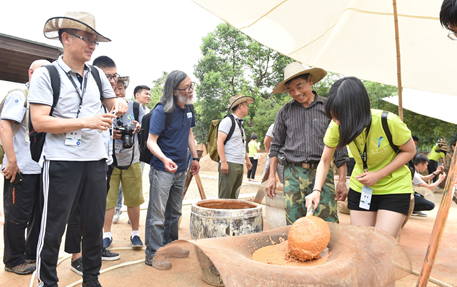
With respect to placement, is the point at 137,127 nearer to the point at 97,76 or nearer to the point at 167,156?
the point at 167,156

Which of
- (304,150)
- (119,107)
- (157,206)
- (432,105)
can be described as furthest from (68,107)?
(432,105)

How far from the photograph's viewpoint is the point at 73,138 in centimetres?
226

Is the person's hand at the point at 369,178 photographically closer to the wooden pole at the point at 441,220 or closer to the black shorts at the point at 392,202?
the black shorts at the point at 392,202

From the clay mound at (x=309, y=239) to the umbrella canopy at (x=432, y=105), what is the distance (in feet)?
24.5

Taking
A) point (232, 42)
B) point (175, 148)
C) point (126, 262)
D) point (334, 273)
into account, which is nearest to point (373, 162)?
point (334, 273)

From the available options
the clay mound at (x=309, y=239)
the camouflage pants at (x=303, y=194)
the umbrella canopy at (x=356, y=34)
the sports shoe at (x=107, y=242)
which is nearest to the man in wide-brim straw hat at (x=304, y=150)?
the camouflage pants at (x=303, y=194)

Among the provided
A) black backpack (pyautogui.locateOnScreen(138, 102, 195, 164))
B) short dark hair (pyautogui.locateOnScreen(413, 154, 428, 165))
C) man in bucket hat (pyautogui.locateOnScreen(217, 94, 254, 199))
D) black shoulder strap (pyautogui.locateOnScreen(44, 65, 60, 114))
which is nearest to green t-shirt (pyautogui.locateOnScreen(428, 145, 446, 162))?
short dark hair (pyautogui.locateOnScreen(413, 154, 428, 165))

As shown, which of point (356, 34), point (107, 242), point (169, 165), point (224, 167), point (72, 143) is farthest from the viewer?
point (356, 34)

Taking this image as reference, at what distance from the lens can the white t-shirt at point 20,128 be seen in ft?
9.80

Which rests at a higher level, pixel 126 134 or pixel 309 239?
pixel 126 134

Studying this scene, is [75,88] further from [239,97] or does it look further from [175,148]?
[239,97]

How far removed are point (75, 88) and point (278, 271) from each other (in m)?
1.94

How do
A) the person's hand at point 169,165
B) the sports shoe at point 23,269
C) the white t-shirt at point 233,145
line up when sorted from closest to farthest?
the sports shoe at point 23,269 → the person's hand at point 169,165 → the white t-shirt at point 233,145

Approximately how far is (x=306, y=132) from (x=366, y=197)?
914 millimetres
